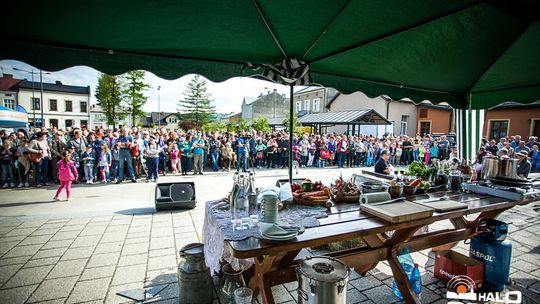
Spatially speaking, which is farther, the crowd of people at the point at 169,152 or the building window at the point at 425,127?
the building window at the point at 425,127

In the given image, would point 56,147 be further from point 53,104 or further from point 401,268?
point 53,104

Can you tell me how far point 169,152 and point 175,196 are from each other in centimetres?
582

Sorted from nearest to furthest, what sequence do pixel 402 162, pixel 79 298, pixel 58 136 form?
1. pixel 79 298
2. pixel 58 136
3. pixel 402 162

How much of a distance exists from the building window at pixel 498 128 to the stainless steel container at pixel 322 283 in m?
26.2

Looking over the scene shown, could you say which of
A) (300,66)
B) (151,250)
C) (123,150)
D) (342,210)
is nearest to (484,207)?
(342,210)

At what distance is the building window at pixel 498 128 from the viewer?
2082 centimetres

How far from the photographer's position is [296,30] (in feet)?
8.62

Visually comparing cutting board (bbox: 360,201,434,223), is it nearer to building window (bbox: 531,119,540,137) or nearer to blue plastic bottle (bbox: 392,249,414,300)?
blue plastic bottle (bbox: 392,249,414,300)

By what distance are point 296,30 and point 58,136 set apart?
9787 millimetres

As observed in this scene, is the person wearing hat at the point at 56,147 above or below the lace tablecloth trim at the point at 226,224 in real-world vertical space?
above

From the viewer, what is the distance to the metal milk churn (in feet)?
8.68

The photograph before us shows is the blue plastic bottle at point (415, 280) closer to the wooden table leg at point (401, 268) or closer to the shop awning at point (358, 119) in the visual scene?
the wooden table leg at point (401, 268)

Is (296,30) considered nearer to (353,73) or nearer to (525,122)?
(353,73)

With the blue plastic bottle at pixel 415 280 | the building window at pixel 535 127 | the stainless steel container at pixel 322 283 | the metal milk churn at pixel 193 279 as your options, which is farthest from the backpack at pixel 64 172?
the building window at pixel 535 127
